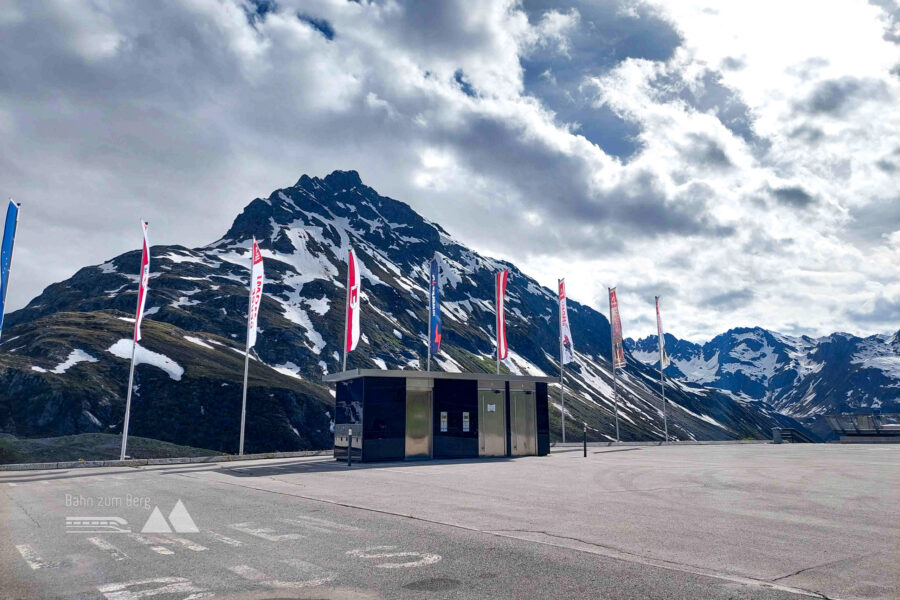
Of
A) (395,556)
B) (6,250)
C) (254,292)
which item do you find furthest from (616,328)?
(395,556)

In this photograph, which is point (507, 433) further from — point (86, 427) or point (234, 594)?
point (86, 427)

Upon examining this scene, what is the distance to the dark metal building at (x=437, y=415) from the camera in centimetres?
2920

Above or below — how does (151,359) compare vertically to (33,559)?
above

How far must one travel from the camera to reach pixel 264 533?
9984 mm

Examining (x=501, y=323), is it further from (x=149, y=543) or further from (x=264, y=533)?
(x=149, y=543)

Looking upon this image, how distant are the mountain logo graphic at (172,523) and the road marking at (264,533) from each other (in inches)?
29.3

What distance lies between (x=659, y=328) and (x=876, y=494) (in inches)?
1824

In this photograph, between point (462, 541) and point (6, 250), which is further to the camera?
point (6, 250)

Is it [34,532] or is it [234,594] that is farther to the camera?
[34,532]

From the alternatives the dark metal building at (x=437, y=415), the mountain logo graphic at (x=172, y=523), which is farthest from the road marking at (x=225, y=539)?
the dark metal building at (x=437, y=415)

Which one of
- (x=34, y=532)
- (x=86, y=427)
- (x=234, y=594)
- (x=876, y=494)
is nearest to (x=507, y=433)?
(x=876, y=494)

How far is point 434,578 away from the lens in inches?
273

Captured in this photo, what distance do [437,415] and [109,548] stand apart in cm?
2248

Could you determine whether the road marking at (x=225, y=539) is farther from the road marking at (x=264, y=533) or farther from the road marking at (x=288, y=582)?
the road marking at (x=288, y=582)
